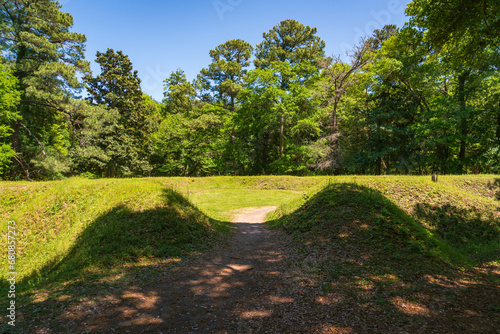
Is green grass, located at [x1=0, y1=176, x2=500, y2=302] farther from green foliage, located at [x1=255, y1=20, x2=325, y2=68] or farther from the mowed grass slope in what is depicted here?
green foliage, located at [x1=255, y1=20, x2=325, y2=68]

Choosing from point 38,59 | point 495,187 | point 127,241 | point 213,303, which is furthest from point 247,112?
point 213,303

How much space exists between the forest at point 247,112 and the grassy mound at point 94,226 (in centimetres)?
1128

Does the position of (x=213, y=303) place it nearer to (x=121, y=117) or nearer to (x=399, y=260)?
(x=399, y=260)

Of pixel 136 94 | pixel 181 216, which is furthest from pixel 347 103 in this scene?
pixel 181 216

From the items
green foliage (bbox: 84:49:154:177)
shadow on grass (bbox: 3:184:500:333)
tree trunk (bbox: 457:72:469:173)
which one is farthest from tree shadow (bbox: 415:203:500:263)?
green foliage (bbox: 84:49:154:177)

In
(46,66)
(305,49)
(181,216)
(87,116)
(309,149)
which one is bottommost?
(181,216)

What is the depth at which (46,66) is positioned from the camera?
20297mm

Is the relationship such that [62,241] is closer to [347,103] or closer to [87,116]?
[87,116]

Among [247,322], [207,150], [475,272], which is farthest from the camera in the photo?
[207,150]

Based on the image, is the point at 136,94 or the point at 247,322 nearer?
the point at 247,322

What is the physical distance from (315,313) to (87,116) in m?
27.8

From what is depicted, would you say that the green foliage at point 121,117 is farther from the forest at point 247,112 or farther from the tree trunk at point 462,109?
the tree trunk at point 462,109

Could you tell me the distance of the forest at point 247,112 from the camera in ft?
68.0

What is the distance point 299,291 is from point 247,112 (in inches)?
1152
